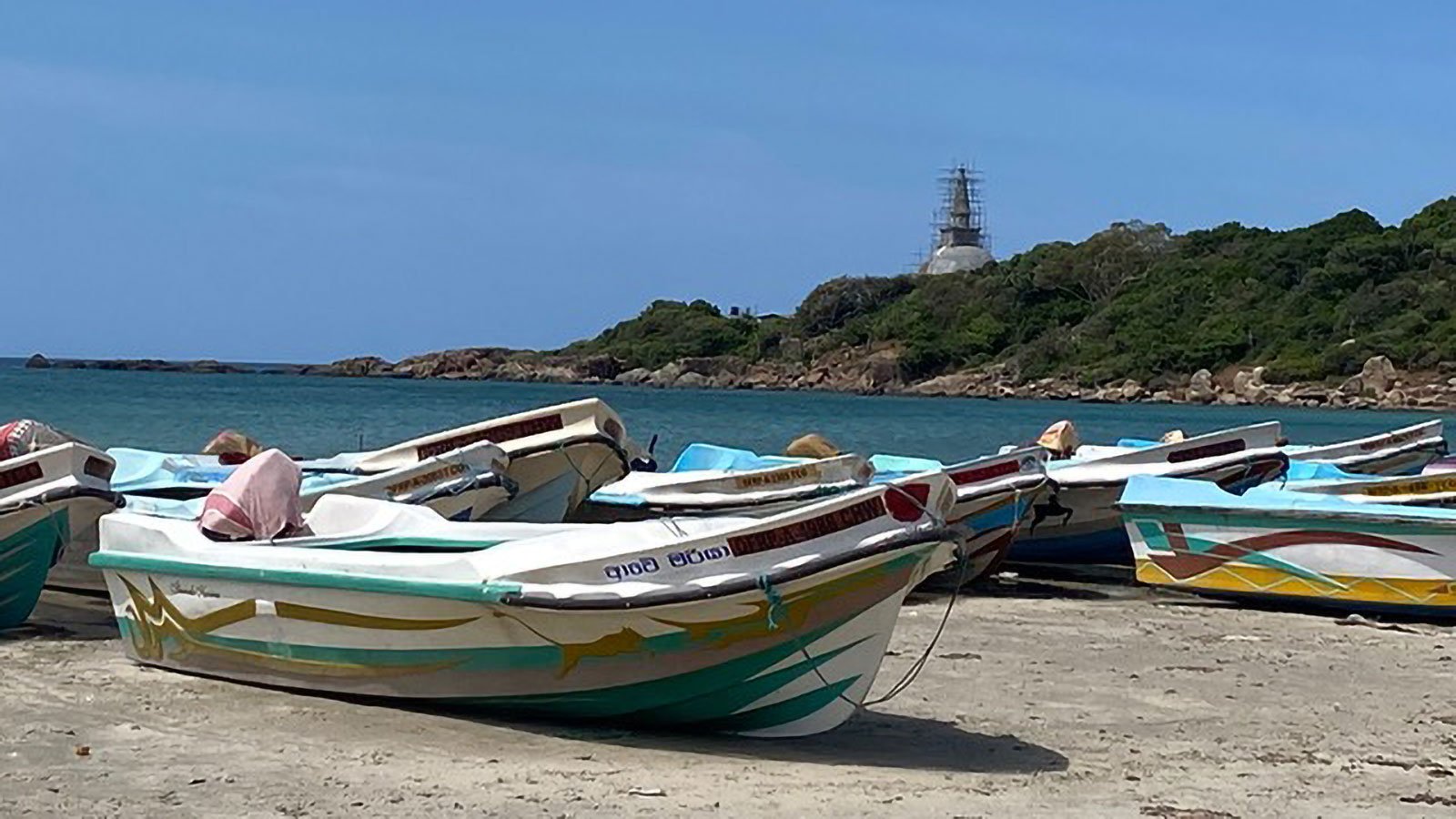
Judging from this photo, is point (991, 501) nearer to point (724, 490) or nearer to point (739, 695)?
point (724, 490)

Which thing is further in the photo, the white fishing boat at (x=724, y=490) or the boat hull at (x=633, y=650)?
the white fishing boat at (x=724, y=490)

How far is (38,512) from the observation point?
10672mm

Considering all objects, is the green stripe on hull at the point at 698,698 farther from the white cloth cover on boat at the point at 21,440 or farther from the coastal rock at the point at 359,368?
the coastal rock at the point at 359,368

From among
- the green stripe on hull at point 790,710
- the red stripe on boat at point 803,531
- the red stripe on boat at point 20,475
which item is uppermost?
the red stripe on boat at point 20,475

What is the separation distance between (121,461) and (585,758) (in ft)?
28.4

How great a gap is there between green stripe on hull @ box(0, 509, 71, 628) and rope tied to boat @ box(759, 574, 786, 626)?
4.91 meters

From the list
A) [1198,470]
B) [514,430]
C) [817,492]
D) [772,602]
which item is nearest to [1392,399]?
[1198,470]

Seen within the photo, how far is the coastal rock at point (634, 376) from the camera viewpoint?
125750 millimetres

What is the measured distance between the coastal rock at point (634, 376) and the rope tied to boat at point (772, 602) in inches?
4623

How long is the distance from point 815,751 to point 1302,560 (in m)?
6.48

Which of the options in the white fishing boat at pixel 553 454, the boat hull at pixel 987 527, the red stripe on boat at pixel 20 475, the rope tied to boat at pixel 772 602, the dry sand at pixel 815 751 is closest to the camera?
the dry sand at pixel 815 751

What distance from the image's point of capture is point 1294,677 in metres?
10.8

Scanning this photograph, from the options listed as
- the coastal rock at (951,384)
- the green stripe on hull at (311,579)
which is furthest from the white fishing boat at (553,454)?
the coastal rock at (951,384)

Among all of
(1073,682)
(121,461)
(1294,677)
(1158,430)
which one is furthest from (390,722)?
(1158,430)
